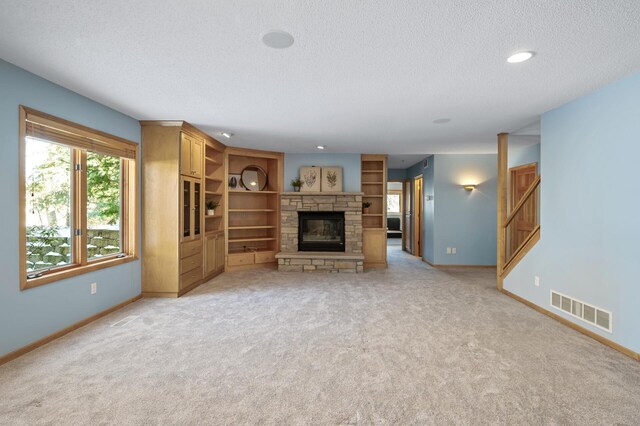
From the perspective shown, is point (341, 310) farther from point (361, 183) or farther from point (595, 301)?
point (361, 183)

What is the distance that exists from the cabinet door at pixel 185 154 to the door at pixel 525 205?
5816 millimetres

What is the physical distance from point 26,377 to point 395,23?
3619 mm

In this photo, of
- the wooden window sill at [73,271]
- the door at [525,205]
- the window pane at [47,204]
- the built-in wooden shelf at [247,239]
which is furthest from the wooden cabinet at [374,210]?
the window pane at [47,204]

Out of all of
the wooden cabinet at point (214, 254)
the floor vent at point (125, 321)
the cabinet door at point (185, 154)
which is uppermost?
the cabinet door at point (185, 154)

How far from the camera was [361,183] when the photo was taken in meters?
6.62

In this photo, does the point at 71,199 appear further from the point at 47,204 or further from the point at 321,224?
the point at 321,224

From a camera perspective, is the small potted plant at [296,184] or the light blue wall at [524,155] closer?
the light blue wall at [524,155]

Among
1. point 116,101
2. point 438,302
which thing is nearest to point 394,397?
point 438,302

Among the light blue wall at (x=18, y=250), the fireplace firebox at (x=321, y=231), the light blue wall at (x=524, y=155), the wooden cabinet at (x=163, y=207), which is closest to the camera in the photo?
the light blue wall at (x=18, y=250)

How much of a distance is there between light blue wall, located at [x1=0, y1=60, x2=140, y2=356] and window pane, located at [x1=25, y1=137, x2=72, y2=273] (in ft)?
0.73

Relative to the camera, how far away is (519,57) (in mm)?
2250

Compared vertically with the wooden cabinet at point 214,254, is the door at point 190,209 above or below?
above

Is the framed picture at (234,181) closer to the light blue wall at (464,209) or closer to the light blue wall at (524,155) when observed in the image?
the light blue wall at (464,209)

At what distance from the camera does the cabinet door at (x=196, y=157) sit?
14.9 ft
